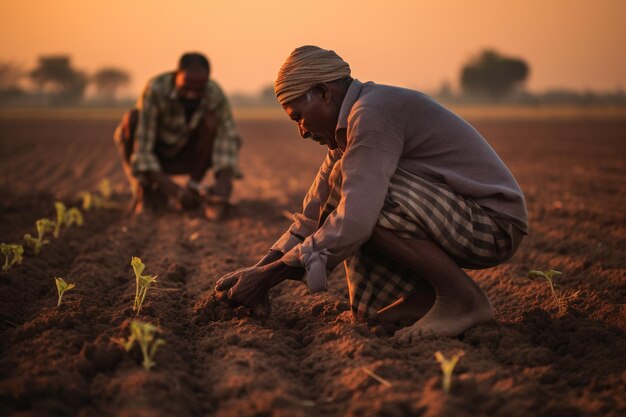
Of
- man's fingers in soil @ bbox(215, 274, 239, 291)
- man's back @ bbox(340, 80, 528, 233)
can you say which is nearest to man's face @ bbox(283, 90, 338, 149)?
man's back @ bbox(340, 80, 528, 233)

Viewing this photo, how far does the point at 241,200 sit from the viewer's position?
7.43 m

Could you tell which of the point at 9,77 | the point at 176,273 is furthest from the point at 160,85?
the point at 9,77

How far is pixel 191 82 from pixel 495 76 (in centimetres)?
9873

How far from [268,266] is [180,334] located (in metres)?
0.54

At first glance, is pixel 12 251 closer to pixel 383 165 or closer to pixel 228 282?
pixel 228 282

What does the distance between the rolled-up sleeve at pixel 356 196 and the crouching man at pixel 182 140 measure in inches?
132

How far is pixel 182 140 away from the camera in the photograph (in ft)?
21.3

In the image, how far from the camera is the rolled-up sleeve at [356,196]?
2.63m

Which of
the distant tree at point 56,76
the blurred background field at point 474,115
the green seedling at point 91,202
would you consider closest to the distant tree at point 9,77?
the distant tree at point 56,76

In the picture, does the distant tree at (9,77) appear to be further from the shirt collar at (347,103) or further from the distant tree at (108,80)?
the shirt collar at (347,103)

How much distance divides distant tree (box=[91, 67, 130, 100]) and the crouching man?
370 feet

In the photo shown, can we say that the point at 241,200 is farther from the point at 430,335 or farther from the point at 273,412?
the point at 273,412

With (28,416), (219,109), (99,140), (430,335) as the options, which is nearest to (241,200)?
(219,109)

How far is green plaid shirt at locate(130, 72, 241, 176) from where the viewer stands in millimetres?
6044
